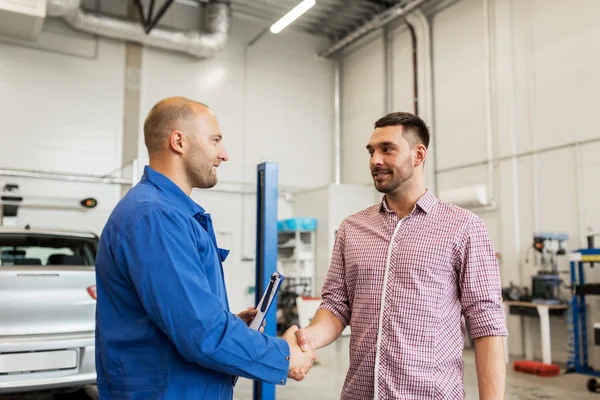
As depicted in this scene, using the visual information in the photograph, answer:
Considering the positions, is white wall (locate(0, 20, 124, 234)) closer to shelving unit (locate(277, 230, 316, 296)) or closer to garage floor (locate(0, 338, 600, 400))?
shelving unit (locate(277, 230, 316, 296))

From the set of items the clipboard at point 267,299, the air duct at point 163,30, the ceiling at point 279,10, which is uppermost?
the ceiling at point 279,10

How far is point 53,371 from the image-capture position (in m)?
3.44

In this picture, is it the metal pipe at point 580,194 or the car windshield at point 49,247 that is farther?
the metal pipe at point 580,194

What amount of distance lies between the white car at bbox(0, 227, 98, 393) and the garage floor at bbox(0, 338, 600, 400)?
43.1 inches

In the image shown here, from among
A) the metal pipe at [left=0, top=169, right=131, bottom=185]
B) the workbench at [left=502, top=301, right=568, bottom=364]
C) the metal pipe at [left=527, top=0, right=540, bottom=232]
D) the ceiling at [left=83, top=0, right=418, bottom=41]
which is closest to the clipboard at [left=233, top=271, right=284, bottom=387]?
the workbench at [left=502, top=301, right=568, bottom=364]

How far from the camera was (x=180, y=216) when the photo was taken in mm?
1312

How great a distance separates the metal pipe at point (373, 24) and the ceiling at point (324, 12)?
254 mm

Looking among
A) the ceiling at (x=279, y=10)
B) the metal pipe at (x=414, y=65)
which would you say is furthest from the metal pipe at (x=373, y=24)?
the metal pipe at (x=414, y=65)

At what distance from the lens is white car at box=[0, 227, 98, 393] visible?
11.0 feet

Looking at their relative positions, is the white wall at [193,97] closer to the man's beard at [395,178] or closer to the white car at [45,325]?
the white car at [45,325]

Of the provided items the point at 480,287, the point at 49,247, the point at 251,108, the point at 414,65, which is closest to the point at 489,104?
the point at 414,65

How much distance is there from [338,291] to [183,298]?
69 cm

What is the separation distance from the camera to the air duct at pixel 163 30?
806 cm

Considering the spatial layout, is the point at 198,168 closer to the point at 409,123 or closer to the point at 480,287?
the point at 409,123
